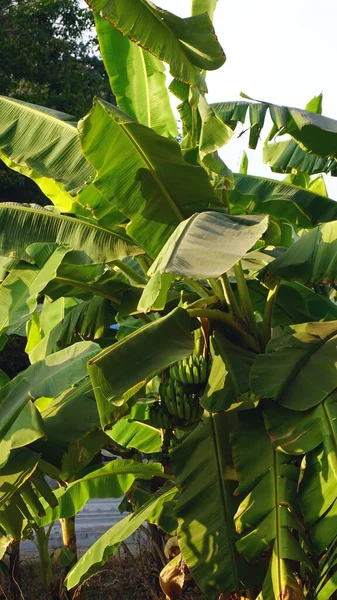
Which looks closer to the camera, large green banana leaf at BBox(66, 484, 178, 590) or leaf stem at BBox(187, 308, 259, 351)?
leaf stem at BBox(187, 308, 259, 351)

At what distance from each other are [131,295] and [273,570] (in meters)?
1.47

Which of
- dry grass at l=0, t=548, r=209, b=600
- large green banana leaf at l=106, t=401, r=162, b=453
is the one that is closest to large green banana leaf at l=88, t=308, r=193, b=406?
large green banana leaf at l=106, t=401, r=162, b=453

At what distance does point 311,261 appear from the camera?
3445 millimetres

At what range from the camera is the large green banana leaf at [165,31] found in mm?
3127

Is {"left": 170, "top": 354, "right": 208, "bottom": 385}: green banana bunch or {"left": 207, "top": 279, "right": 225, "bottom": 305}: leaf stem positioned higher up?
{"left": 207, "top": 279, "right": 225, "bottom": 305}: leaf stem

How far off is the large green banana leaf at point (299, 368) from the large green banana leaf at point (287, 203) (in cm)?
78

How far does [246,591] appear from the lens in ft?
12.6

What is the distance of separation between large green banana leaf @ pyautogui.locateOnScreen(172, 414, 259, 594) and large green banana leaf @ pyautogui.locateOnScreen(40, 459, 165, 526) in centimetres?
100

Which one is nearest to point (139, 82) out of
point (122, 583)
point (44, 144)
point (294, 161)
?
point (44, 144)

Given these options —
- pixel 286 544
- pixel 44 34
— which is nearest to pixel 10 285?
pixel 286 544

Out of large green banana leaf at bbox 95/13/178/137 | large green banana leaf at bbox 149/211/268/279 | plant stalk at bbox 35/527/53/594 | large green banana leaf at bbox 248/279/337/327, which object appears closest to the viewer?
large green banana leaf at bbox 149/211/268/279

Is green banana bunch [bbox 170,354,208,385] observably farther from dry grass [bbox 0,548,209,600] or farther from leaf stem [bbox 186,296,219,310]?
dry grass [bbox 0,548,209,600]

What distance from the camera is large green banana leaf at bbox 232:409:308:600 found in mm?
3264

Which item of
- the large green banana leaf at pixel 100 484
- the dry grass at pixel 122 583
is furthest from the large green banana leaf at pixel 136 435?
the dry grass at pixel 122 583
